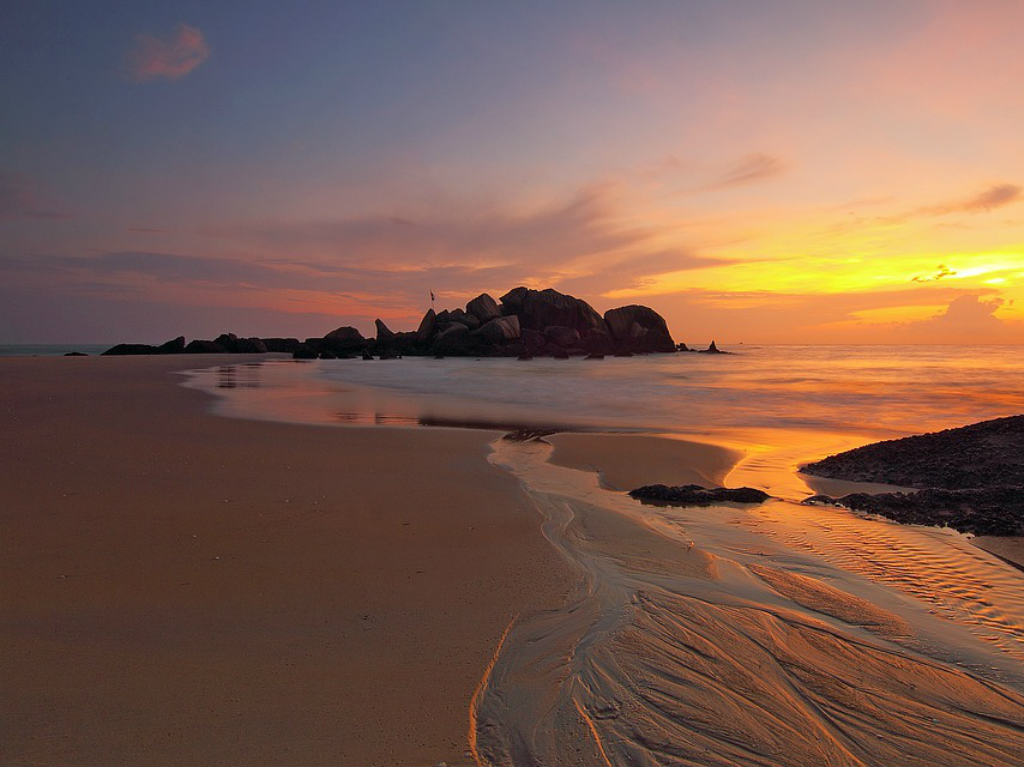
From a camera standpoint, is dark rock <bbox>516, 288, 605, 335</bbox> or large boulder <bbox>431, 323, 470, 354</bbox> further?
dark rock <bbox>516, 288, 605, 335</bbox>

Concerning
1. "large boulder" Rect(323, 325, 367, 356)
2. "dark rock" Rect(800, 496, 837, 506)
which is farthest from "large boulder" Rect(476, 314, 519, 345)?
"dark rock" Rect(800, 496, 837, 506)

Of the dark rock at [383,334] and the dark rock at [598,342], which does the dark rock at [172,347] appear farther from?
the dark rock at [598,342]

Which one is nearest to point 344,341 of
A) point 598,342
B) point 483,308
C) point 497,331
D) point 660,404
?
Answer: point 483,308

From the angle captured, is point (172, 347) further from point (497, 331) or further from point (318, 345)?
point (497, 331)

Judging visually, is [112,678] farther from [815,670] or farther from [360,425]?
[360,425]

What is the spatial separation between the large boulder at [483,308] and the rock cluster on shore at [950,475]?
6715cm

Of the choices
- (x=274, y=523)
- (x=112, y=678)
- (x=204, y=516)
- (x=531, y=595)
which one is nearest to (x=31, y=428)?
(x=204, y=516)

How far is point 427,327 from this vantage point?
260 feet

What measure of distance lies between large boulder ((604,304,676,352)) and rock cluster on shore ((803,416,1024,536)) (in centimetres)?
7171

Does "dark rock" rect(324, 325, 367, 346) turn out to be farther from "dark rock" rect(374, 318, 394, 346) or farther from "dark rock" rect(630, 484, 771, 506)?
"dark rock" rect(630, 484, 771, 506)

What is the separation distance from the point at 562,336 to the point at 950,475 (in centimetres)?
6662

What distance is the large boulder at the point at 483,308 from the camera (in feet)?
247

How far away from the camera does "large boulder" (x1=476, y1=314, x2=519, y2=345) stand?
7019cm

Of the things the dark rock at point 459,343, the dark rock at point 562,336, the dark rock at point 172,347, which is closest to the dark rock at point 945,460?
the dark rock at point 459,343
